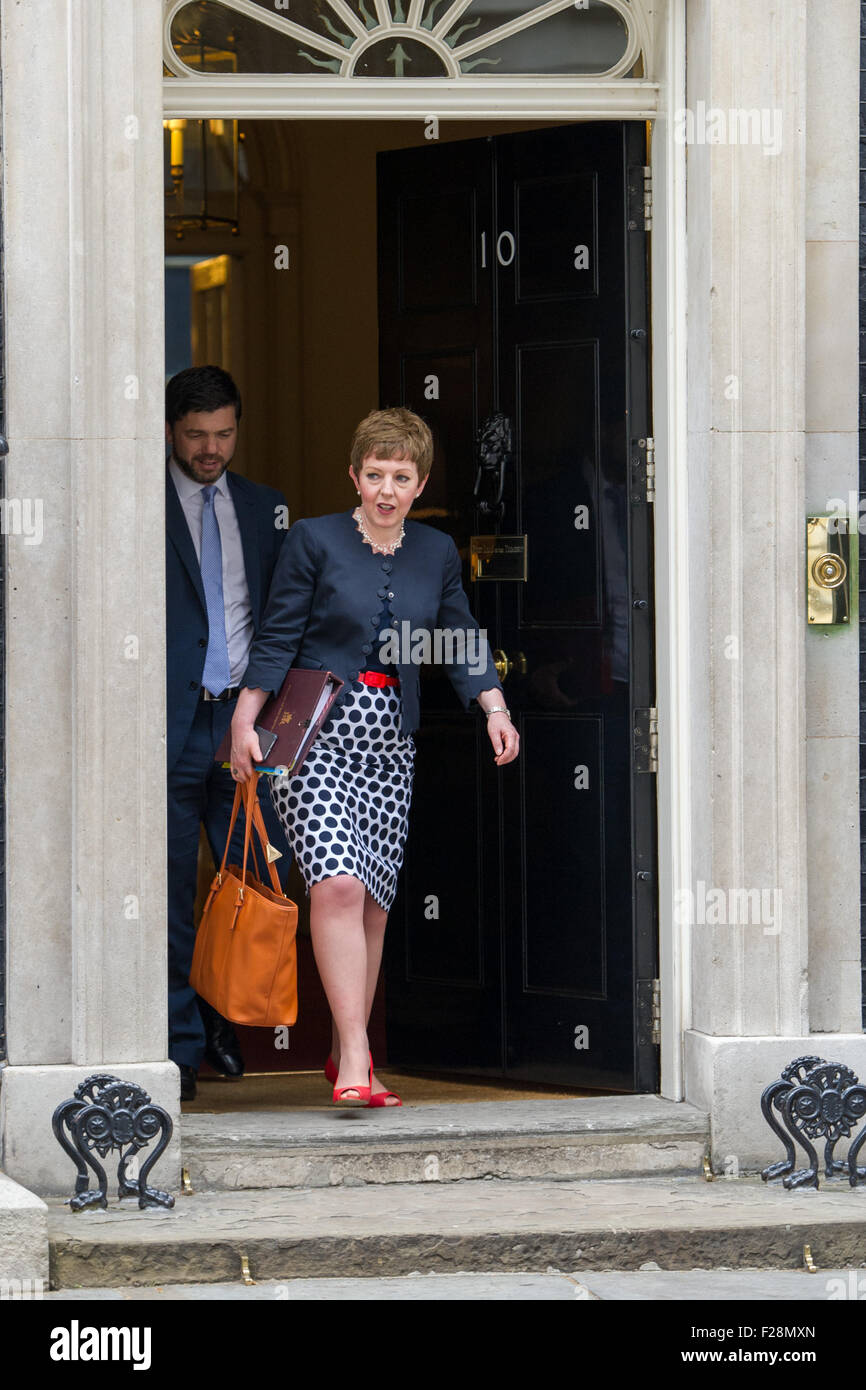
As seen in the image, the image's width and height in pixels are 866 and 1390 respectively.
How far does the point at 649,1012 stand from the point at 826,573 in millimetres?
1473

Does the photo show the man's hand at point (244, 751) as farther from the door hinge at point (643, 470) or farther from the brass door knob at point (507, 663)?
the door hinge at point (643, 470)

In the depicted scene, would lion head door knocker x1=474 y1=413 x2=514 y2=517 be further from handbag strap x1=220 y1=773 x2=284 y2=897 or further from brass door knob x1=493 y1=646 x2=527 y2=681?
handbag strap x1=220 y1=773 x2=284 y2=897

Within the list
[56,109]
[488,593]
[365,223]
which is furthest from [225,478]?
[365,223]

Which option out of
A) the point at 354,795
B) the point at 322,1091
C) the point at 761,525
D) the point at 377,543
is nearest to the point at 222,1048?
the point at 322,1091

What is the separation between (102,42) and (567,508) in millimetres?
2051

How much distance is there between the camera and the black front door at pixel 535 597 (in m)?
6.70

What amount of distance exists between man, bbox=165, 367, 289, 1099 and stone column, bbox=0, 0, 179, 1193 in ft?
2.66

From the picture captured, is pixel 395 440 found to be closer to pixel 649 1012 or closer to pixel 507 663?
pixel 507 663

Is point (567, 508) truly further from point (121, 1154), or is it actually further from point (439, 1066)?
point (121, 1154)

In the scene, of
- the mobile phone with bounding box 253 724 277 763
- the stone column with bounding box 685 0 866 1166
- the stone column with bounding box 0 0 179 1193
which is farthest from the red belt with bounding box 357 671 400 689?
the stone column with bounding box 685 0 866 1166

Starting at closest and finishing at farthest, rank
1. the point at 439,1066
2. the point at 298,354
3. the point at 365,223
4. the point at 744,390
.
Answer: the point at 744,390, the point at 439,1066, the point at 365,223, the point at 298,354

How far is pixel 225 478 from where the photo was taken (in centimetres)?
687

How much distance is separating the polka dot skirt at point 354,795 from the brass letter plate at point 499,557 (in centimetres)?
81

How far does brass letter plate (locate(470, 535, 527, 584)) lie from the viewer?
6.98 meters
